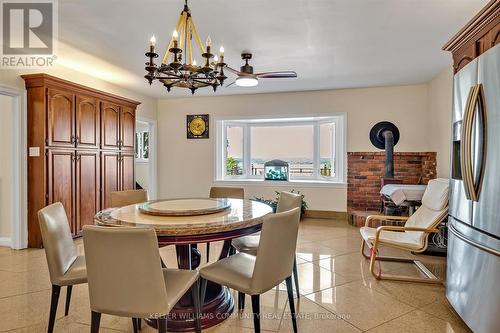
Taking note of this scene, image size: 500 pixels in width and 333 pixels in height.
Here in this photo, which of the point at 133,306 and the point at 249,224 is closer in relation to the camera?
the point at 133,306

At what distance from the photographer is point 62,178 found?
3.79m

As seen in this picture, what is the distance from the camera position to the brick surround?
17.0 feet

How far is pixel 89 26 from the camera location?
2.92 metres

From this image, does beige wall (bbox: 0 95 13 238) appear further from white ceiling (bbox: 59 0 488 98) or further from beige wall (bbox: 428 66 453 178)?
beige wall (bbox: 428 66 453 178)

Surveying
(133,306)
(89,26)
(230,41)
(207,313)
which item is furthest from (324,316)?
(89,26)

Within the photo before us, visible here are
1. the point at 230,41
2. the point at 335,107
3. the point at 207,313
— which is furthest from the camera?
the point at 335,107

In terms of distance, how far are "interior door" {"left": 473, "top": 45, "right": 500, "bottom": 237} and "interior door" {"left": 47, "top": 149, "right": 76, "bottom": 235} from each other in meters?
4.24

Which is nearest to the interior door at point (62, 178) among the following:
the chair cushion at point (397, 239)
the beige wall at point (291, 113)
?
the beige wall at point (291, 113)

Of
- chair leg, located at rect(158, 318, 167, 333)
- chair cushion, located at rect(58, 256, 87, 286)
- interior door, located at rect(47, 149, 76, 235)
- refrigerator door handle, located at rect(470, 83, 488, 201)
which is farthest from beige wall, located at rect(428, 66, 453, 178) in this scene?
interior door, located at rect(47, 149, 76, 235)

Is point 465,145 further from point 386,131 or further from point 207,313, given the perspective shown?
point 386,131

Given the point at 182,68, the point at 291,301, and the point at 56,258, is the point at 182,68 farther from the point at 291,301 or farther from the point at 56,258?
the point at 291,301

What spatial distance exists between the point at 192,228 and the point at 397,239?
2305 millimetres

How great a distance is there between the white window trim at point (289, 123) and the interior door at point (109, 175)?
2.04m

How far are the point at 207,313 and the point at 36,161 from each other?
2949mm
